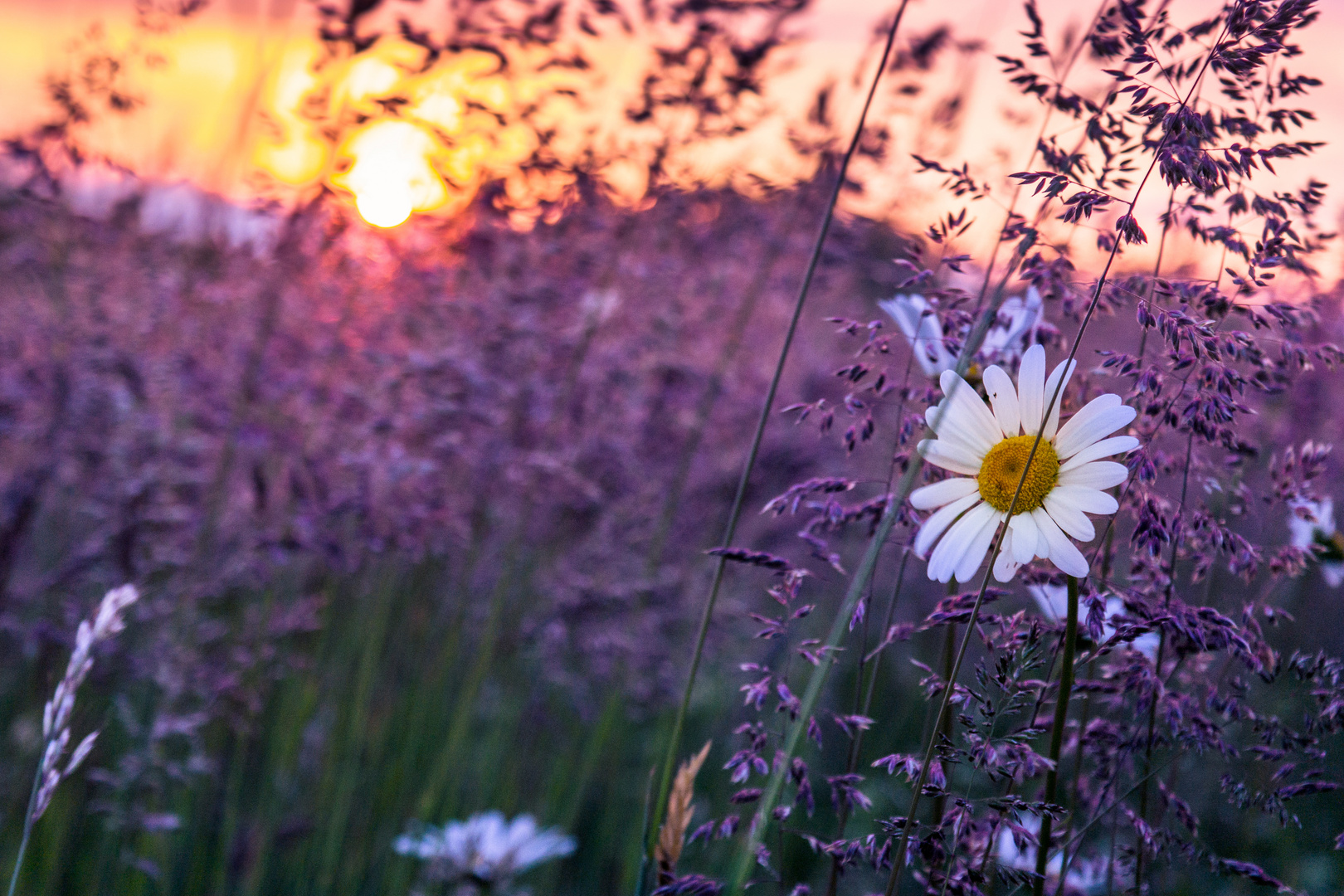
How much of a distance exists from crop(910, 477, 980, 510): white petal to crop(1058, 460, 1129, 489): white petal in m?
0.09

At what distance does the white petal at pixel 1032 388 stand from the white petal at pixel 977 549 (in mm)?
99

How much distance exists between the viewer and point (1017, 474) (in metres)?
0.92

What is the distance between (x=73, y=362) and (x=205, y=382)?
0.92 feet

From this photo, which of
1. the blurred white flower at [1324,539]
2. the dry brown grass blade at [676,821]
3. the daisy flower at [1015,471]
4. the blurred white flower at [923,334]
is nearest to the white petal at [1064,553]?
the daisy flower at [1015,471]

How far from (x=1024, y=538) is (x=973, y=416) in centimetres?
15

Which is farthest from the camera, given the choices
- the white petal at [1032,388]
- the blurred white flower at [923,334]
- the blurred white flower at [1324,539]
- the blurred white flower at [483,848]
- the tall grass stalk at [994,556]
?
the blurred white flower at [483,848]

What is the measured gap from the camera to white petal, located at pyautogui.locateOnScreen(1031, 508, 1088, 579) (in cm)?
81

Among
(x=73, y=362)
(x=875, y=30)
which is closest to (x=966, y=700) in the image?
(x=875, y=30)

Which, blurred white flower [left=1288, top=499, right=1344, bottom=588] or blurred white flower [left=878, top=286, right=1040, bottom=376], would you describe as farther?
blurred white flower [left=1288, top=499, right=1344, bottom=588]

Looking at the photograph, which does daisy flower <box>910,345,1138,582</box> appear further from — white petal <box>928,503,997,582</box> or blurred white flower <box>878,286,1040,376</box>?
blurred white flower <box>878,286,1040,376</box>

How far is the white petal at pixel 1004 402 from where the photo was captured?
923 millimetres

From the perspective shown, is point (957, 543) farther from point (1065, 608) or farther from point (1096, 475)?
point (1065, 608)

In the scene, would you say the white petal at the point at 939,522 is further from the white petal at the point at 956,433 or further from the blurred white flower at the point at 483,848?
the blurred white flower at the point at 483,848

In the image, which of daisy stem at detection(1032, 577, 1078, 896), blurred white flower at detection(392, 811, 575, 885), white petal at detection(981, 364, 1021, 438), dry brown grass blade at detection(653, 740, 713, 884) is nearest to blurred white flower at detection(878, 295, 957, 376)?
→ white petal at detection(981, 364, 1021, 438)
